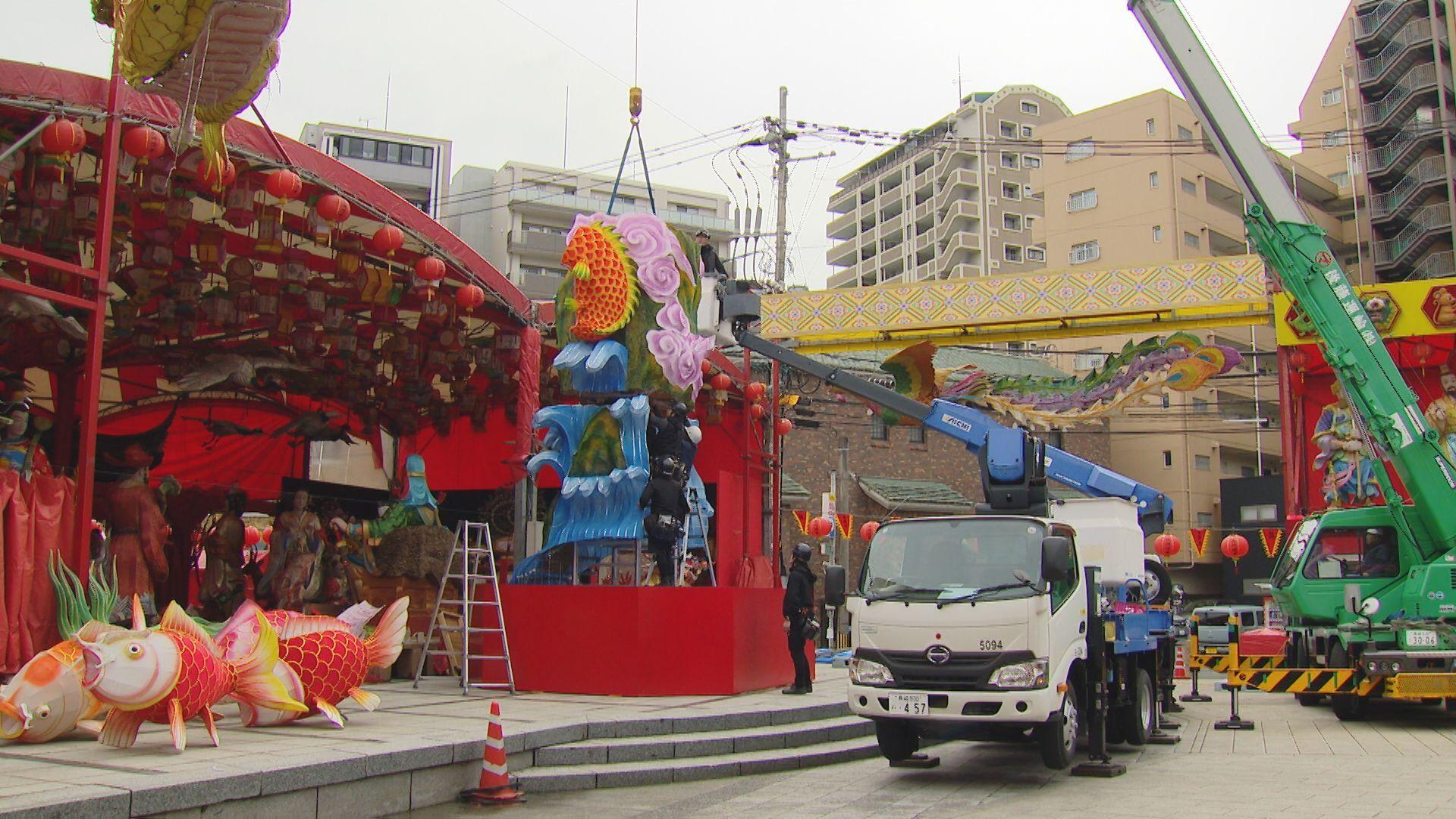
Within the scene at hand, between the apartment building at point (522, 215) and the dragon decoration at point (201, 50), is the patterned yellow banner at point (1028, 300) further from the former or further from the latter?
the apartment building at point (522, 215)

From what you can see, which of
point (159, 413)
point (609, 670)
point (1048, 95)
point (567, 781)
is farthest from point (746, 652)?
point (1048, 95)

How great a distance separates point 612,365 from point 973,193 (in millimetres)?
46807

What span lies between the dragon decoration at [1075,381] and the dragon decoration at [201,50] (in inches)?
452

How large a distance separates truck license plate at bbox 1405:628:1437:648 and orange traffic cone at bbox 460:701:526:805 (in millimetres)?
9430

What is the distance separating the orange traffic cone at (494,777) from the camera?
7879 millimetres

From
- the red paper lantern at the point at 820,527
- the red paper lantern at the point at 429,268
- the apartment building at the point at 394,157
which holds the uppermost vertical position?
the apartment building at the point at 394,157

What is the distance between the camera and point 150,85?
316 inches

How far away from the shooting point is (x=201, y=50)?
754cm

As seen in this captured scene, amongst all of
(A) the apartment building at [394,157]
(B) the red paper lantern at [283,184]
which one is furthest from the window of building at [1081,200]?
(B) the red paper lantern at [283,184]

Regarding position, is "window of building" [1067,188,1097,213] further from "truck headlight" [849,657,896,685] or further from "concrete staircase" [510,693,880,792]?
"truck headlight" [849,657,896,685]

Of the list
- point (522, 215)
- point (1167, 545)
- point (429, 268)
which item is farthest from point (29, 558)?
point (522, 215)

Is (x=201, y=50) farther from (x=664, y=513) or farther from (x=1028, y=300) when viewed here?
(x=1028, y=300)

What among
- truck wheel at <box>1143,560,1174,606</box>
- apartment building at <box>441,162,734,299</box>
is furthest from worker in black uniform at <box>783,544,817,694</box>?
apartment building at <box>441,162,734,299</box>

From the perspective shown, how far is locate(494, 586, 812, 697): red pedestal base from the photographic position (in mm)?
11523
